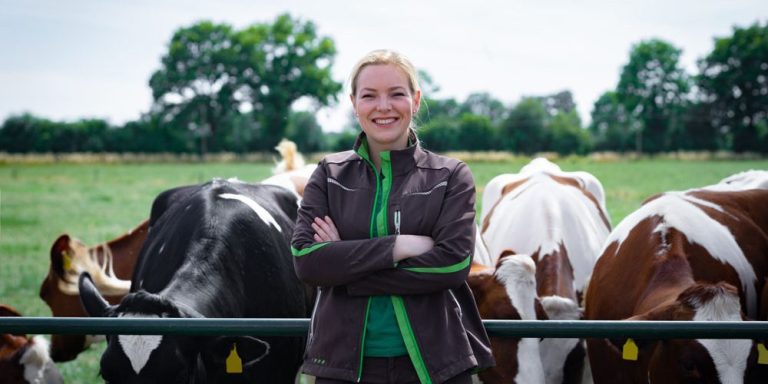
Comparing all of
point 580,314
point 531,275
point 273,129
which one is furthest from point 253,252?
point 273,129

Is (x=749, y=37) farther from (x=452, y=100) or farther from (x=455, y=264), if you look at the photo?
(x=455, y=264)

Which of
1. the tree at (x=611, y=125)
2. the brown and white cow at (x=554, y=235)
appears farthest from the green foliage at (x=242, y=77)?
the brown and white cow at (x=554, y=235)

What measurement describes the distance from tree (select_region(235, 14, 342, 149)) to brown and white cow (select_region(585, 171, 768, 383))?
60.3 meters

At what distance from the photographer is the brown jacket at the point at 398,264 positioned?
2.43 m

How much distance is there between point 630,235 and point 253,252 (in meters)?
2.60

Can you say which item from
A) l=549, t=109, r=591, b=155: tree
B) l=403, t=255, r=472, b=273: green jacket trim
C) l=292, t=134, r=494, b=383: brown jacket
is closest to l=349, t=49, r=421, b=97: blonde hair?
l=292, t=134, r=494, b=383: brown jacket

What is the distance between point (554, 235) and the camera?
239 inches

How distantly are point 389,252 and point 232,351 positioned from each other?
126 cm

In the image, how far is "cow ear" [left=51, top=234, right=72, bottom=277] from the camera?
646 centimetres

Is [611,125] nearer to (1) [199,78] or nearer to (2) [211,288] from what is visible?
(1) [199,78]

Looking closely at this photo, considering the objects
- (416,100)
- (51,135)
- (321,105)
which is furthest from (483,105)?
(416,100)

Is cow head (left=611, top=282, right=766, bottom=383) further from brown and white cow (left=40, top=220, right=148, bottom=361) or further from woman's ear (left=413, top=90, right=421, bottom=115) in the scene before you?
brown and white cow (left=40, top=220, right=148, bottom=361)

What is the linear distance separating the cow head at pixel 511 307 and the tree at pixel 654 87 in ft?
223

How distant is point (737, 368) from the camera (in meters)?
3.48
